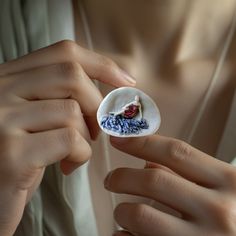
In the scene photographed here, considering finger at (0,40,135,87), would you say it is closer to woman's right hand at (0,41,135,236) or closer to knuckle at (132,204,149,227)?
woman's right hand at (0,41,135,236)

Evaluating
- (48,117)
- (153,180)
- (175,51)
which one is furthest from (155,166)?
(175,51)

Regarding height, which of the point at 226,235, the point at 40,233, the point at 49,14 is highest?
the point at 49,14

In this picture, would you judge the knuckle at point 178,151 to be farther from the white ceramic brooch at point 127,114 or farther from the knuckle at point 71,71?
the knuckle at point 71,71

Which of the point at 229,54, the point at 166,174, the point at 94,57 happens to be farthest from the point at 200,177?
the point at 229,54

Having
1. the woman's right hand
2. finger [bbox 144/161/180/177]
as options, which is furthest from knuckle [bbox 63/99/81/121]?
finger [bbox 144/161/180/177]

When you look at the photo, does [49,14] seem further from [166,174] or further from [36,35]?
[166,174]
